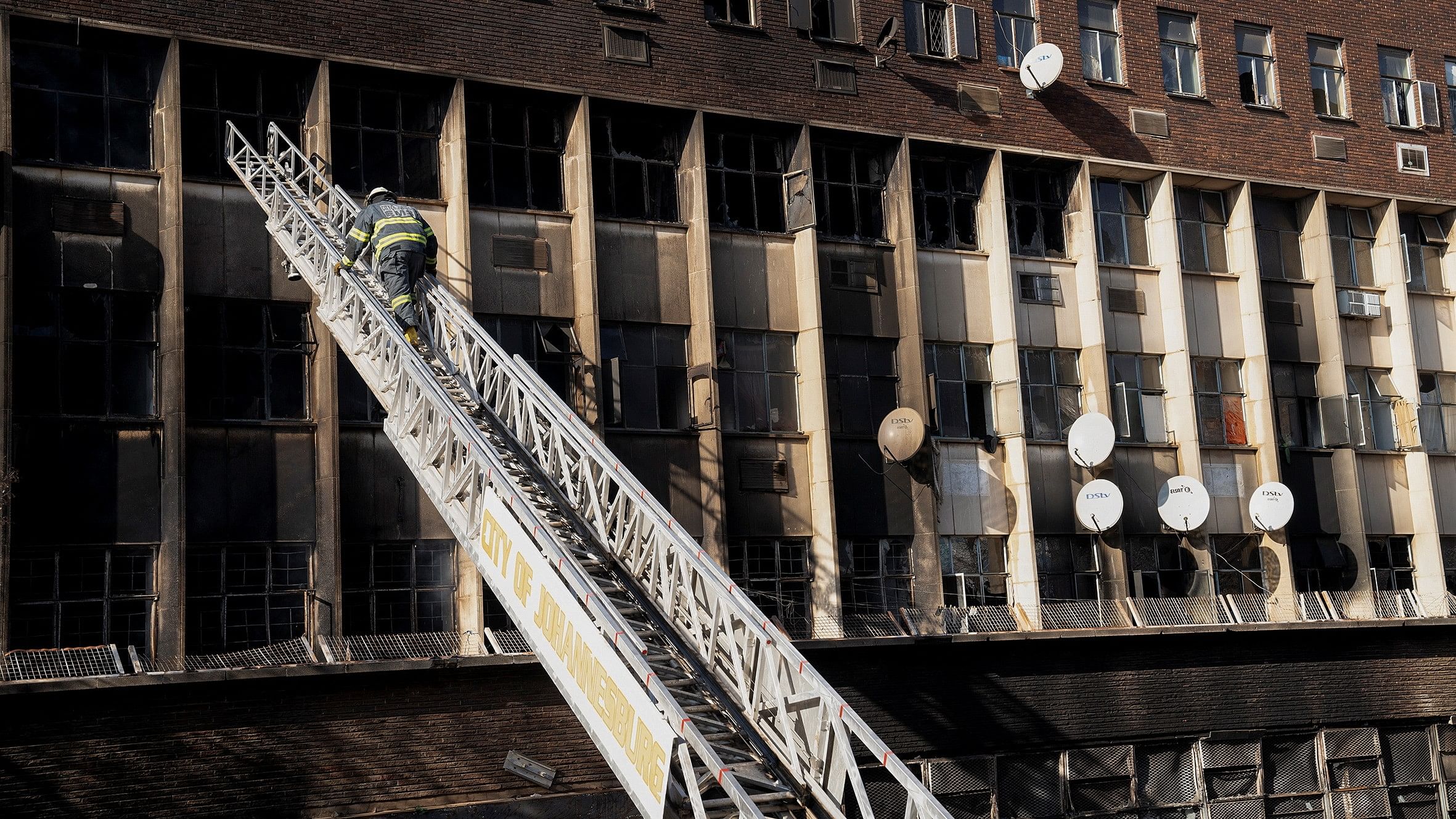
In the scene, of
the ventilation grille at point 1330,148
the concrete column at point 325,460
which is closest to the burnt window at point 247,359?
the concrete column at point 325,460

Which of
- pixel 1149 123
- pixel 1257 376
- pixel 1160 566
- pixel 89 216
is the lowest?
pixel 1160 566

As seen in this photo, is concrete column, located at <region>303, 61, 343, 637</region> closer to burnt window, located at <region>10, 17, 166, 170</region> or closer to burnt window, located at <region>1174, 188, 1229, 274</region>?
burnt window, located at <region>10, 17, 166, 170</region>

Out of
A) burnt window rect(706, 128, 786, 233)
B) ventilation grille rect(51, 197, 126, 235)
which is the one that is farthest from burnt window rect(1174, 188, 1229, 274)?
ventilation grille rect(51, 197, 126, 235)

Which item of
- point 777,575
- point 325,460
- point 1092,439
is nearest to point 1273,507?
point 1092,439

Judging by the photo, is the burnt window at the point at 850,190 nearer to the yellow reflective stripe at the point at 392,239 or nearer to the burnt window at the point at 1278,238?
the burnt window at the point at 1278,238

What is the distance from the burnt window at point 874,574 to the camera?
78.9 ft

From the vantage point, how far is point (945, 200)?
26.5 meters

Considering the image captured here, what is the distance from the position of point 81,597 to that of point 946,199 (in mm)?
14760

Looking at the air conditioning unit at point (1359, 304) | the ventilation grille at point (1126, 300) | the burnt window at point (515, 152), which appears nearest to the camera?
the burnt window at point (515, 152)

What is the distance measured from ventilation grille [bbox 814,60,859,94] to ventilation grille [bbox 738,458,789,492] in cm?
612

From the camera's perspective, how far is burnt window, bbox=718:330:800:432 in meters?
23.9

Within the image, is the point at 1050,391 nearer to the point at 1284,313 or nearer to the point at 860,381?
the point at 860,381

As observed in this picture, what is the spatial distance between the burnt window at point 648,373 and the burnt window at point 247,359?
435 cm

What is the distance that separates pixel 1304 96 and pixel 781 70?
11.4 metres
